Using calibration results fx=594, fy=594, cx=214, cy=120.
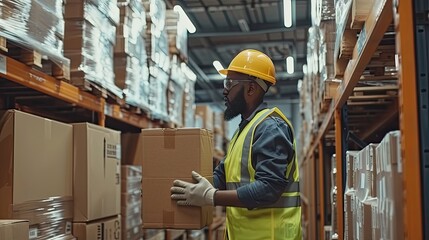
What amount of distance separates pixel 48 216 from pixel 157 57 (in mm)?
3245

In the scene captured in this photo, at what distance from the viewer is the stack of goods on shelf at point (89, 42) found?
14.0 feet

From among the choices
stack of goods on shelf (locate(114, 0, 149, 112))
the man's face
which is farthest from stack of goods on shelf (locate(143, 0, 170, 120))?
the man's face

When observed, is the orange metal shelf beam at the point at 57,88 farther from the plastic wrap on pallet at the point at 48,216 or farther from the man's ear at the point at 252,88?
the man's ear at the point at 252,88

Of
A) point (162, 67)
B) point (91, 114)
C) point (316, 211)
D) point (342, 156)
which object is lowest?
point (316, 211)

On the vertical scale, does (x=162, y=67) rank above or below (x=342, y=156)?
above

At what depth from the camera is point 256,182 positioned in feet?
10.8

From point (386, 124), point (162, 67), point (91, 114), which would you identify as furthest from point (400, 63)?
point (162, 67)

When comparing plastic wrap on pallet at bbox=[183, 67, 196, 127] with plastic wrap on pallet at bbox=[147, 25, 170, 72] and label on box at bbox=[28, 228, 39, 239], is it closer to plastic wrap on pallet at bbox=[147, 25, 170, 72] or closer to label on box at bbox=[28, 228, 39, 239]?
plastic wrap on pallet at bbox=[147, 25, 170, 72]

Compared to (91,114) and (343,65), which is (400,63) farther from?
(91,114)

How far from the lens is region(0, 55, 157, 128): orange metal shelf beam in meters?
3.25

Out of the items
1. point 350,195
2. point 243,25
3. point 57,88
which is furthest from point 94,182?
point 243,25

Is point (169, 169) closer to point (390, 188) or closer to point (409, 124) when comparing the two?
point (390, 188)

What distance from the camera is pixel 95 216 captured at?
13.8 feet

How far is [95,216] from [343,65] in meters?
2.01
